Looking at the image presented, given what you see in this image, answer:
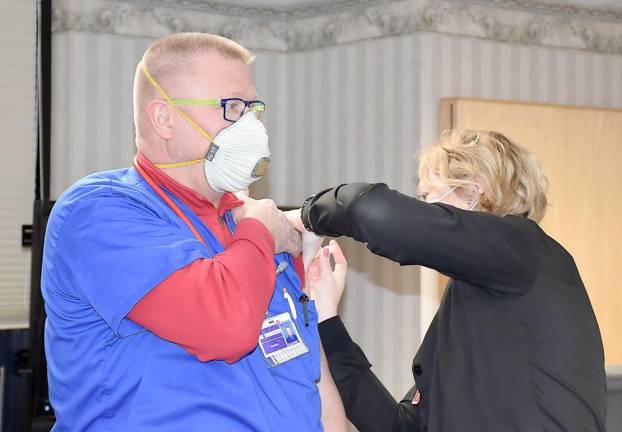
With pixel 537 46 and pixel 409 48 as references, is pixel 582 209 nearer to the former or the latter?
pixel 537 46

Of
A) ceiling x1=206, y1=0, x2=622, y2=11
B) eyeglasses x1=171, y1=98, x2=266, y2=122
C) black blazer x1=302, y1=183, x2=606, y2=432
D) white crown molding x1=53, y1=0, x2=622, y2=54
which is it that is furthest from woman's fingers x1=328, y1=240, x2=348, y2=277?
ceiling x1=206, y1=0, x2=622, y2=11

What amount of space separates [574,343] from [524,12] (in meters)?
3.26

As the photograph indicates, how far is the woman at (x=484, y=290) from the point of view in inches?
63.8

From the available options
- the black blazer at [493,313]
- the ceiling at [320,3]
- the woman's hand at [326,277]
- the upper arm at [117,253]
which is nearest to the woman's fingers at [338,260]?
the woman's hand at [326,277]

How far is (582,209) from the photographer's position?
4684mm

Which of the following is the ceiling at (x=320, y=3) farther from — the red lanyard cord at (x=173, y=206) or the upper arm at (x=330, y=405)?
the red lanyard cord at (x=173, y=206)

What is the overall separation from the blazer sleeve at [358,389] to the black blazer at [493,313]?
0.23 metres

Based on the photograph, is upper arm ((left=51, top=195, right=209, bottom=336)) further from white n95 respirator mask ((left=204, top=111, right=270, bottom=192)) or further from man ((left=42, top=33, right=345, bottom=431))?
white n95 respirator mask ((left=204, top=111, right=270, bottom=192))

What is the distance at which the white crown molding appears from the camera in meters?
4.43

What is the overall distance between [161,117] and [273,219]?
0.85ft

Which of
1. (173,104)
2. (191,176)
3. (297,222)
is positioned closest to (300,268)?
(297,222)

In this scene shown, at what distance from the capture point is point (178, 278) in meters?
1.33

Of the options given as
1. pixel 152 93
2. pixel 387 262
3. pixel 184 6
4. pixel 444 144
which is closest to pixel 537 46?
pixel 387 262

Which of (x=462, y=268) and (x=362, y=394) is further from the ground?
(x=462, y=268)
